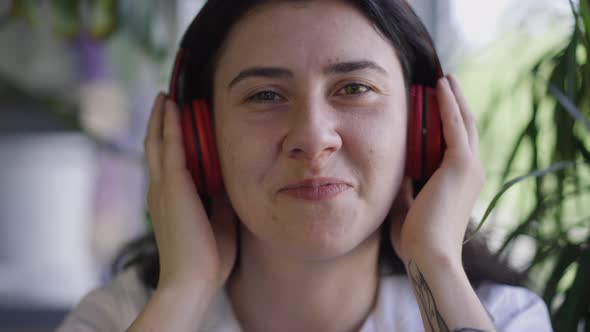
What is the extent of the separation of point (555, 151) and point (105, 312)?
0.91 meters

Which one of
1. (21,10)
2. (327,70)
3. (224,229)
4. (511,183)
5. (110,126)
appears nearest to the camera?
(511,183)

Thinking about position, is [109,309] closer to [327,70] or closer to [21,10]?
[327,70]

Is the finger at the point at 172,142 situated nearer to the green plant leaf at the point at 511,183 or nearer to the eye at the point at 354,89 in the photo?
the eye at the point at 354,89

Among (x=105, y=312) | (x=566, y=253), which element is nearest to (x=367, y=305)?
(x=566, y=253)

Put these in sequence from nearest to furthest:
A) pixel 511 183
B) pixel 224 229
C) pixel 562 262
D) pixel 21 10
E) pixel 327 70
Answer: pixel 511 183, pixel 327 70, pixel 562 262, pixel 224 229, pixel 21 10

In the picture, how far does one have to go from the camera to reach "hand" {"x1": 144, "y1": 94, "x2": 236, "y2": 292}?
111cm

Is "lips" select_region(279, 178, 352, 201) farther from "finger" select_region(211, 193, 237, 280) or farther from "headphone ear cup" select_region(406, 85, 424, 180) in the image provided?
"finger" select_region(211, 193, 237, 280)

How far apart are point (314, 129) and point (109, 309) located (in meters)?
0.56

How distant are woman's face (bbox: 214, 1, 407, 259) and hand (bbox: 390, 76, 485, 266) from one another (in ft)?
0.20

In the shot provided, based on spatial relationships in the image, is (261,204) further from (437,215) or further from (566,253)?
(566,253)

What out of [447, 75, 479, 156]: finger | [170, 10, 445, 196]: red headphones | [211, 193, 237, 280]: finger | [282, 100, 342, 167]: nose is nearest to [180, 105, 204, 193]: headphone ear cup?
[170, 10, 445, 196]: red headphones

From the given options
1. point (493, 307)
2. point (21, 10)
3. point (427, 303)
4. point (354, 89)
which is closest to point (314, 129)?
point (354, 89)

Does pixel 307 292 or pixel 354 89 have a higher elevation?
pixel 354 89

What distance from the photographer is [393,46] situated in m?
1.12
